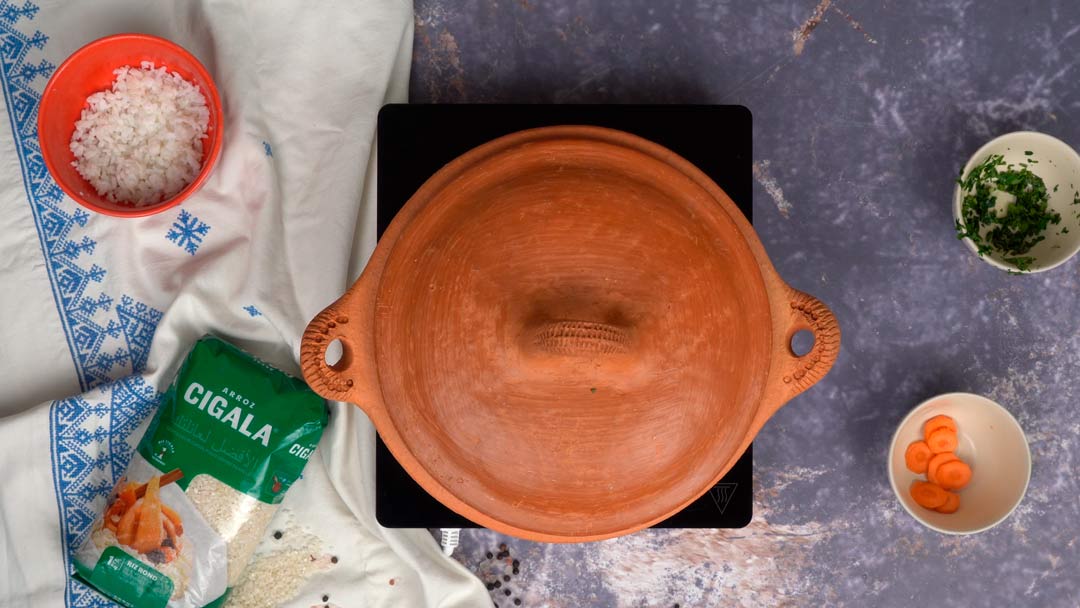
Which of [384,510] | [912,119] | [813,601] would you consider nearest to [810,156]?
[912,119]

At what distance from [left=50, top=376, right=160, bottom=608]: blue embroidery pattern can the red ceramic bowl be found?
0.24 metres

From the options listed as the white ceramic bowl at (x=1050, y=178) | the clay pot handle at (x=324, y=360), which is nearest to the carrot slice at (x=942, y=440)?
the white ceramic bowl at (x=1050, y=178)

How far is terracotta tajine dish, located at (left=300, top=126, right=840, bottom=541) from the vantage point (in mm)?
692

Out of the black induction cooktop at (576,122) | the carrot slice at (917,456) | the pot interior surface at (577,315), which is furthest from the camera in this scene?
the carrot slice at (917,456)

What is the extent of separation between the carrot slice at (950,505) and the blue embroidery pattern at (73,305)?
105cm

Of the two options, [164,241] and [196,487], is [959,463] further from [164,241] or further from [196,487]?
[164,241]

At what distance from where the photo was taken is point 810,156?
3.62ft

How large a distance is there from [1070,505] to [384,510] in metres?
0.94

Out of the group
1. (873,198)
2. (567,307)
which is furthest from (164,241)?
(873,198)

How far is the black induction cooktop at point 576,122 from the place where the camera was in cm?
97

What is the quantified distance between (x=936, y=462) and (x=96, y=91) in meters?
1.19

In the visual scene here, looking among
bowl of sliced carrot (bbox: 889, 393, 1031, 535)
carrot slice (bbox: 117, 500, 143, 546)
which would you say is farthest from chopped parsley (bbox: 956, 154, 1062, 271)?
carrot slice (bbox: 117, 500, 143, 546)

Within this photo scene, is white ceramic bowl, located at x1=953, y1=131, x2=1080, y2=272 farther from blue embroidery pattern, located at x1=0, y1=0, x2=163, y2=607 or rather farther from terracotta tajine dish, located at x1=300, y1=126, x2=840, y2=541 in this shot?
blue embroidery pattern, located at x1=0, y1=0, x2=163, y2=607

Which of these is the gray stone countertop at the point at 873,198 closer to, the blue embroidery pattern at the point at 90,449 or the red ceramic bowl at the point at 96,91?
the red ceramic bowl at the point at 96,91
